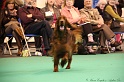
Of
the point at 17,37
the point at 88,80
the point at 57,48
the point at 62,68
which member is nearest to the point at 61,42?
the point at 57,48

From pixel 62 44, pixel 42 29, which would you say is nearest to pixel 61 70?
pixel 62 44

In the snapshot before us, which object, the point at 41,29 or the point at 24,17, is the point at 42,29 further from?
the point at 24,17

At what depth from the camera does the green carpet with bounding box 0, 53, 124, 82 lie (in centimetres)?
137

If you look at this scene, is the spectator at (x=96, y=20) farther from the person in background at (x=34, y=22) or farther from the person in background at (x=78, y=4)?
the person in background at (x=34, y=22)

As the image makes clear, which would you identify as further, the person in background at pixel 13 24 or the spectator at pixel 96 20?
the spectator at pixel 96 20

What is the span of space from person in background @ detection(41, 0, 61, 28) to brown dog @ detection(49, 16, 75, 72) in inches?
1.7

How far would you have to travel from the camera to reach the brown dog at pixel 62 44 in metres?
1.95

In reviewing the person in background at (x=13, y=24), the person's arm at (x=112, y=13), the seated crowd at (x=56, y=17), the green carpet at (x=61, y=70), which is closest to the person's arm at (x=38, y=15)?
the seated crowd at (x=56, y=17)

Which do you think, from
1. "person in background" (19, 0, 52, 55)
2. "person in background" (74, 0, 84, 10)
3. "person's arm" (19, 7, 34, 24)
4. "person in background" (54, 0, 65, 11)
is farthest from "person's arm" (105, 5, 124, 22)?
"person's arm" (19, 7, 34, 24)

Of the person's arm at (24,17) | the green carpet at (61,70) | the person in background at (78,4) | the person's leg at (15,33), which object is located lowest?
the green carpet at (61,70)

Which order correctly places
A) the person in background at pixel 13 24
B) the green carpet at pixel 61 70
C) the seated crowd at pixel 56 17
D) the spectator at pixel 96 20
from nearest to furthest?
1. the green carpet at pixel 61 70
2. the person in background at pixel 13 24
3. the seated crowd at pixel 56 17
4. the spectator at pixel 96 20

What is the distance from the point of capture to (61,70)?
6.75 ft

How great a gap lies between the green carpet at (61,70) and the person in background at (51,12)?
0.77 feet

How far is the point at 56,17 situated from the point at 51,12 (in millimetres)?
110
